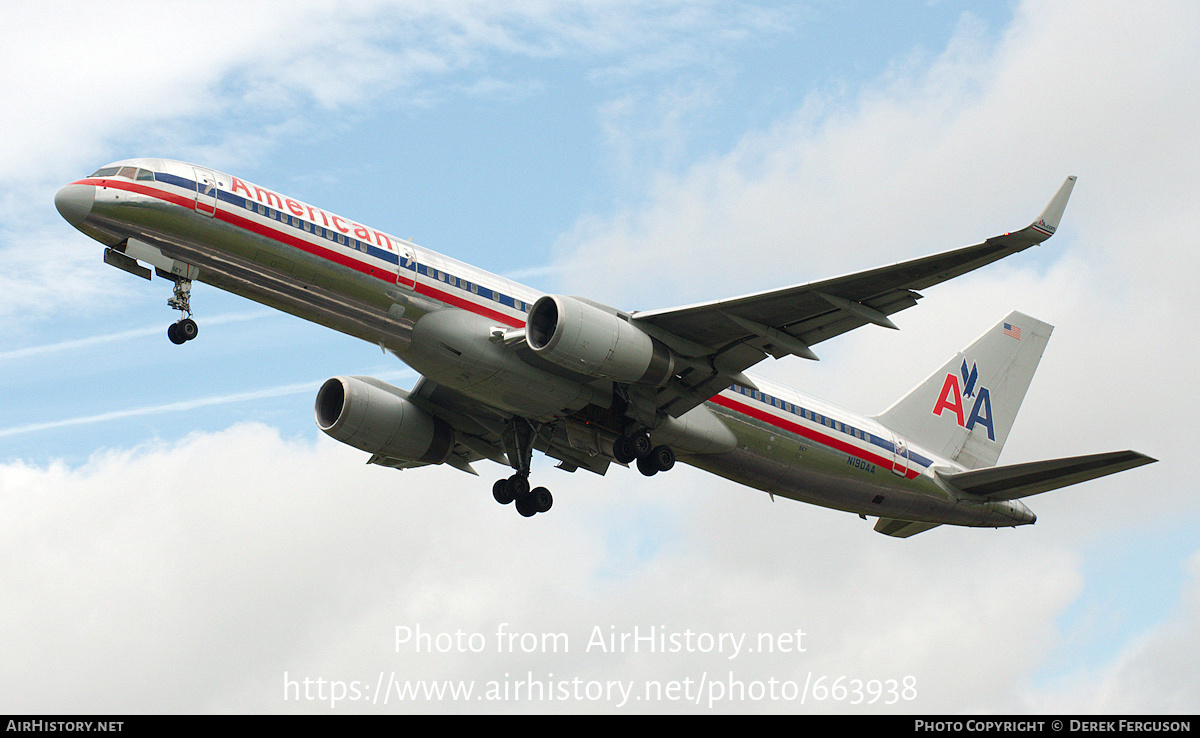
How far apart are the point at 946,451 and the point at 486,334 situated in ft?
53.8

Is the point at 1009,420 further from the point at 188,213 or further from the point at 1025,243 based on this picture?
the point at 188,213

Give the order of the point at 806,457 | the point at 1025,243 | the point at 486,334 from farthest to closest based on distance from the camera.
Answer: the point at 806,457 → the point at 486,334 → the point at 1025,243

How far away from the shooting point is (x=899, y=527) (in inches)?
1465

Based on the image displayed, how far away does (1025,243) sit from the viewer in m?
23.7

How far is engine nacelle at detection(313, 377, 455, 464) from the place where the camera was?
33.0m

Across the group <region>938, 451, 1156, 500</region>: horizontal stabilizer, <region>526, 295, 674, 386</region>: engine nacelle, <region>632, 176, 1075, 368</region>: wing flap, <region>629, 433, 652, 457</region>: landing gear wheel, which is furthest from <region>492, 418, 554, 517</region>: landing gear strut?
<region>938, 451, 1156, 500</region>: horizontal stabilizer

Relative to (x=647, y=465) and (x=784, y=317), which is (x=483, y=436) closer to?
(x=647, y=465)

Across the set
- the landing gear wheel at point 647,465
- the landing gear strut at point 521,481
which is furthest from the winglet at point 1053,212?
the landing gear strut at point 521,481

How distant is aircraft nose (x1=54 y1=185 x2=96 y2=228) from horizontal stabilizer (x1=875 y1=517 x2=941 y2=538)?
23.2 metres

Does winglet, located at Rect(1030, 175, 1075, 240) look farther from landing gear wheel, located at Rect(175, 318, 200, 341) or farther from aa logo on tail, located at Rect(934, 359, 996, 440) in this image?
landing gear wheel, located at Rect(175, 318, 200, 341)

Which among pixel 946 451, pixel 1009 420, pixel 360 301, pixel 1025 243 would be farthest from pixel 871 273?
pixel 1009 420

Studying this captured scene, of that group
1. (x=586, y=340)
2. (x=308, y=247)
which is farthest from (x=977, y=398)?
(x=308, y=247)

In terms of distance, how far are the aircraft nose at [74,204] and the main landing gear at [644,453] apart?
13086 mm
